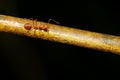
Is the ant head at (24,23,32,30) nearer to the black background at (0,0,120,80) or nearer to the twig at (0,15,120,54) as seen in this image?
the twig at (0,15,120,54)

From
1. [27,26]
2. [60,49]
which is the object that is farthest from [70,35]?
[60,49]

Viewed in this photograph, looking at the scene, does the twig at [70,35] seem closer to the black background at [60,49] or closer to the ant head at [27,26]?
the ant head at [27,26]

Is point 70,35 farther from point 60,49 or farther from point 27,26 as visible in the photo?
point 60,49

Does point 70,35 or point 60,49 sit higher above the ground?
point 70,35

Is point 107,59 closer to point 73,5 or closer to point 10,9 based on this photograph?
point 73,5

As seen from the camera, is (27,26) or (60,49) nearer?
(27,26)

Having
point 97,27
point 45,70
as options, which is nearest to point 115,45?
point 97,27
